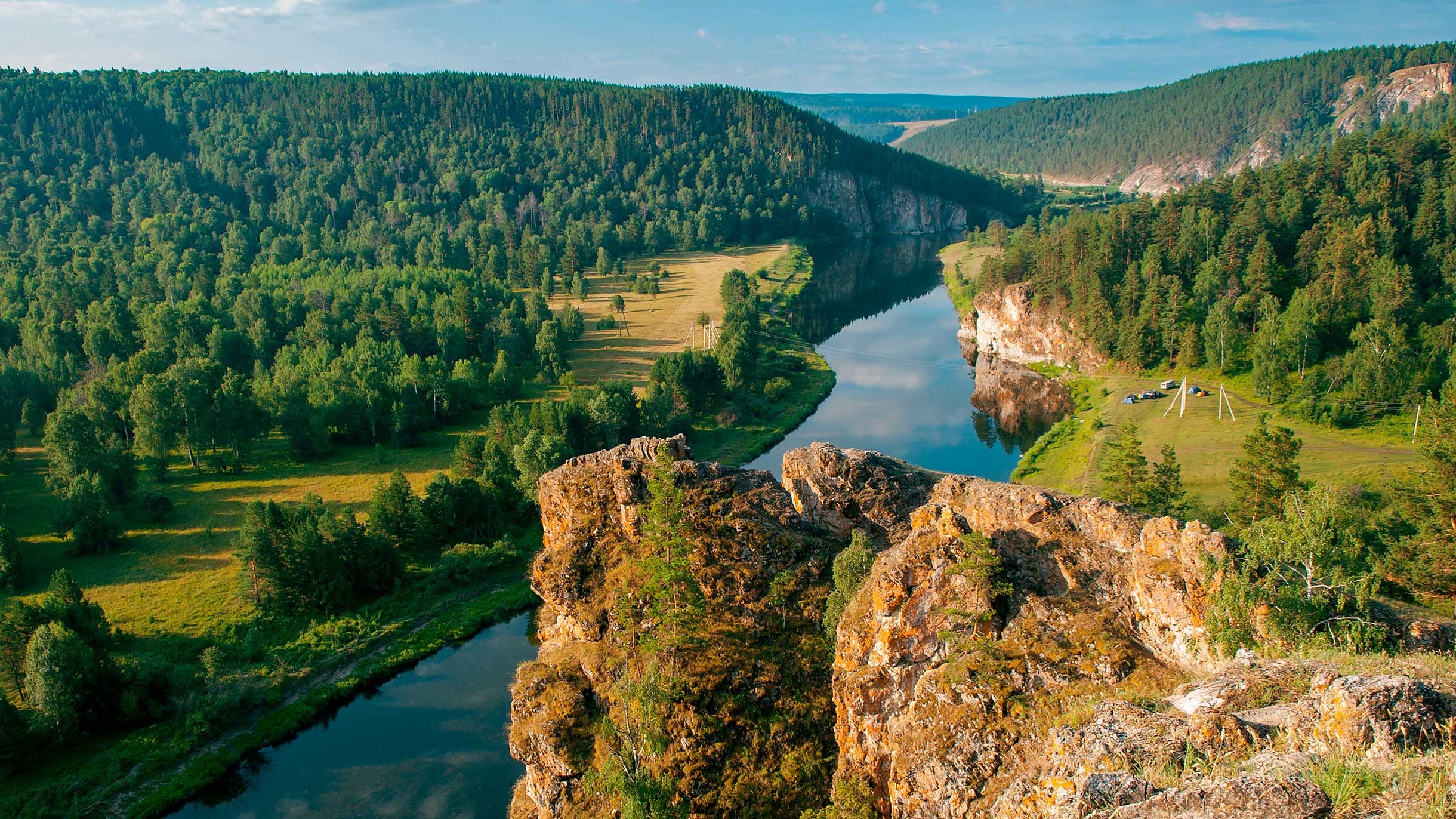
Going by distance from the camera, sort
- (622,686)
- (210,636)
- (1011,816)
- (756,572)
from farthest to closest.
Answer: (210,636) → (756,572) → (622,686) → (1011,816)

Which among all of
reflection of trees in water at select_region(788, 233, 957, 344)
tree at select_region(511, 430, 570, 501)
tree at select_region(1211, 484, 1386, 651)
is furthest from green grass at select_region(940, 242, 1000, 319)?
tree at select_region(1211, 484, 1386, 651)

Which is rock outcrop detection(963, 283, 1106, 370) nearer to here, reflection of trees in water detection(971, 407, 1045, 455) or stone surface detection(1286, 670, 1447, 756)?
reflection of trees in water detection(971, 407, 1045, 455)

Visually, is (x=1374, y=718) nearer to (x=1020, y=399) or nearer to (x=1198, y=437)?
(x=1198, y=437)

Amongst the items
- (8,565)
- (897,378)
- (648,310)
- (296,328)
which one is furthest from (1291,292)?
(296,328)

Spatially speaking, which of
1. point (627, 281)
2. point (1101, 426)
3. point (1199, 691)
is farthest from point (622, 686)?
point (627, 281)

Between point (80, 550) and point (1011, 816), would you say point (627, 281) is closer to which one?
point (80, 550)

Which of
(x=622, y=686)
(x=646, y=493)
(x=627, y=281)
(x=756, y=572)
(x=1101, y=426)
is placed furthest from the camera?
(x=627, y=281)
